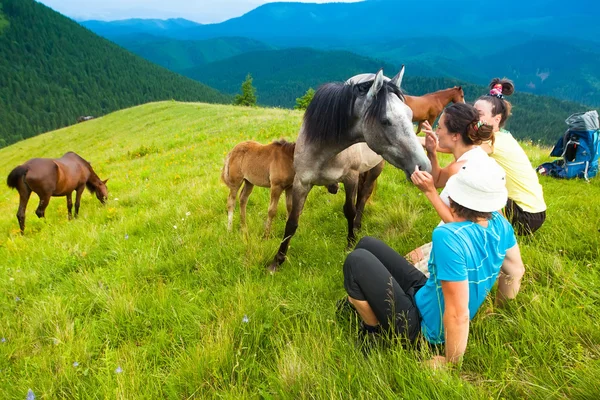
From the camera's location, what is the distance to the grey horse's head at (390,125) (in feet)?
11.1

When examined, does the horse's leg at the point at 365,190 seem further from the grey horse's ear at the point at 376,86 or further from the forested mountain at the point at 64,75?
the forested mountain at the point at 64,75

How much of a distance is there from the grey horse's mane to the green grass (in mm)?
1676

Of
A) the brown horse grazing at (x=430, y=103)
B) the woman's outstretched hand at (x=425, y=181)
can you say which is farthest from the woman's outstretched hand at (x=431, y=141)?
the brown horse grazing at (x=430, y=103)

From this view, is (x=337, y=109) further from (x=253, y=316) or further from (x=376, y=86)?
(x=253, y=316)

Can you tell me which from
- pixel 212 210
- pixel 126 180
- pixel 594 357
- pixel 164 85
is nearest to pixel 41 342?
pixel 212 210

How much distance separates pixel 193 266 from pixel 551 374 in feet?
12.7

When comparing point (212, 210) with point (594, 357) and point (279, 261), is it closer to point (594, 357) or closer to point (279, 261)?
point (279, 261)

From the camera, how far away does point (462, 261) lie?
6.94 feet

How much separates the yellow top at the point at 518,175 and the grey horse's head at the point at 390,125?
118cm

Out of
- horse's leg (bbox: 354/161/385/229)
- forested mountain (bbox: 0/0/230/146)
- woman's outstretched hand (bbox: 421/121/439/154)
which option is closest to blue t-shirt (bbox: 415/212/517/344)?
woman's outstretched hand (bbox: 421/121/439/154)

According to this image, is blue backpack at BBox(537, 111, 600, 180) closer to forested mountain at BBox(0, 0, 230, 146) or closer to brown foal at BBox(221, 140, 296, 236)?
brown foal at BBox(221, 140, 296, 236)

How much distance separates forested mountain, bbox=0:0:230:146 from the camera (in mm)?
146000

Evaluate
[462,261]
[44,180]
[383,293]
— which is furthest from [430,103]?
[44,180]

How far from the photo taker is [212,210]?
22.0ft
